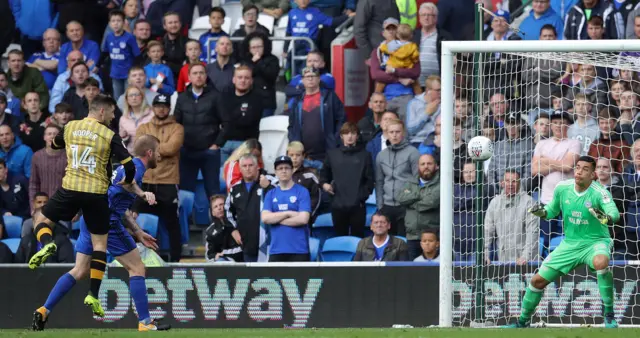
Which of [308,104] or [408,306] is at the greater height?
[308,104]

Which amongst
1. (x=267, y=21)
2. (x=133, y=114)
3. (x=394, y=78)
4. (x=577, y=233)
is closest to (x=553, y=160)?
(x=577, y=233)

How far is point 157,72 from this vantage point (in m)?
16.3

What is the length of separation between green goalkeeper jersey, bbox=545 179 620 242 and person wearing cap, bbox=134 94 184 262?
17.0 ft

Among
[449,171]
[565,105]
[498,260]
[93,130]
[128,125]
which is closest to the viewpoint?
[93,130]

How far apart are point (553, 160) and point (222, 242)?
399cm

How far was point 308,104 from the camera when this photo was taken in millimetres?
15305

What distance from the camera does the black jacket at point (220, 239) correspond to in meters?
A: 14.2

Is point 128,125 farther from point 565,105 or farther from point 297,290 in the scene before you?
point 565,105

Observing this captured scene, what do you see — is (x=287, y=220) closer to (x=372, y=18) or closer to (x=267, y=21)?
(x=372, y=18)

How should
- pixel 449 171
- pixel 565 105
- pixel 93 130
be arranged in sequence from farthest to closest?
pixel 565 105 → pixel 449 171 → pixel 93 130

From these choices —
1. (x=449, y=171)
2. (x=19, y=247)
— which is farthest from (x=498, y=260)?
(x=19, y=247)

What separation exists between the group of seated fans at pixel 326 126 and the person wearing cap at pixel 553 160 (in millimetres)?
17

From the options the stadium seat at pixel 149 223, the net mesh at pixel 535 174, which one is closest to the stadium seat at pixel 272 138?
the stadium seat at pixel 149 223

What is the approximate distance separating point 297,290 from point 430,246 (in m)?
1.59
